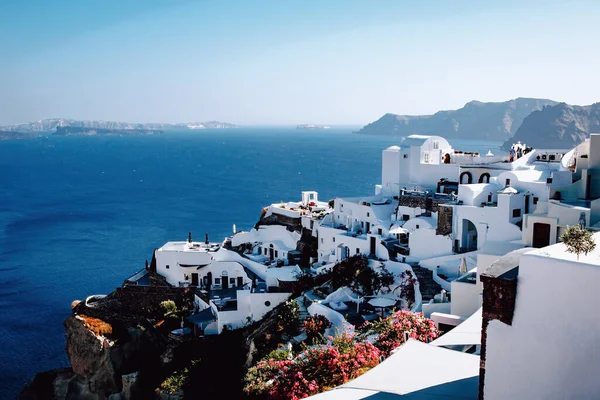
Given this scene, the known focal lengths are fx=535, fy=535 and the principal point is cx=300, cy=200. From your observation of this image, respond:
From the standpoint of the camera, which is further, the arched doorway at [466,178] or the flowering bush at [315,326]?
the arched doorway at [466,178]

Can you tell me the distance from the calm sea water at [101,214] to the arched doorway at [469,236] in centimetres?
2791

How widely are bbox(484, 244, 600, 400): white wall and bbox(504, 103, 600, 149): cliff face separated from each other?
155998 mm

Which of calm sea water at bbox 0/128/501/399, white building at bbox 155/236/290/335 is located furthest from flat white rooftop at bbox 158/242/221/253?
calm sea water at bbox 0/128/501/399

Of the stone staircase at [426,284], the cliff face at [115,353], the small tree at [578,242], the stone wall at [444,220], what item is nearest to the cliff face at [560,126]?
the stone wall at [444,220]

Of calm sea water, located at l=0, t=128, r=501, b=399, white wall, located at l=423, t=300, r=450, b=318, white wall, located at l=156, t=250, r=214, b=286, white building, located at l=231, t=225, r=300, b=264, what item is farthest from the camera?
calm sea water, located at l=0, t=128, r=501, b=399

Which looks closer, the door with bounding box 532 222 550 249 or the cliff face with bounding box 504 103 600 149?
the door with bounding box 532 222 550 249

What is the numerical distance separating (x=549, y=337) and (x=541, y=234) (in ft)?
43.9

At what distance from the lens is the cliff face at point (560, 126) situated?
5940 inches

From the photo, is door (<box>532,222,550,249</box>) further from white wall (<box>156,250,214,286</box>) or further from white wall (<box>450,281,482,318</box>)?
white wall (<box>156,250,214,286</box>)

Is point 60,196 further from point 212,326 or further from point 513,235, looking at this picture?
point 513,235

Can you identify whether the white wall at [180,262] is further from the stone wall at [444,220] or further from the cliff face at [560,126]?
the cliff face at [560,126]

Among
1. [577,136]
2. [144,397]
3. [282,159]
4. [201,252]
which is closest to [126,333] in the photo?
[144,397]

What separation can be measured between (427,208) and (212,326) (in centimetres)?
1441

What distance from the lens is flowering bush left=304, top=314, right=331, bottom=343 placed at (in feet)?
75.6
